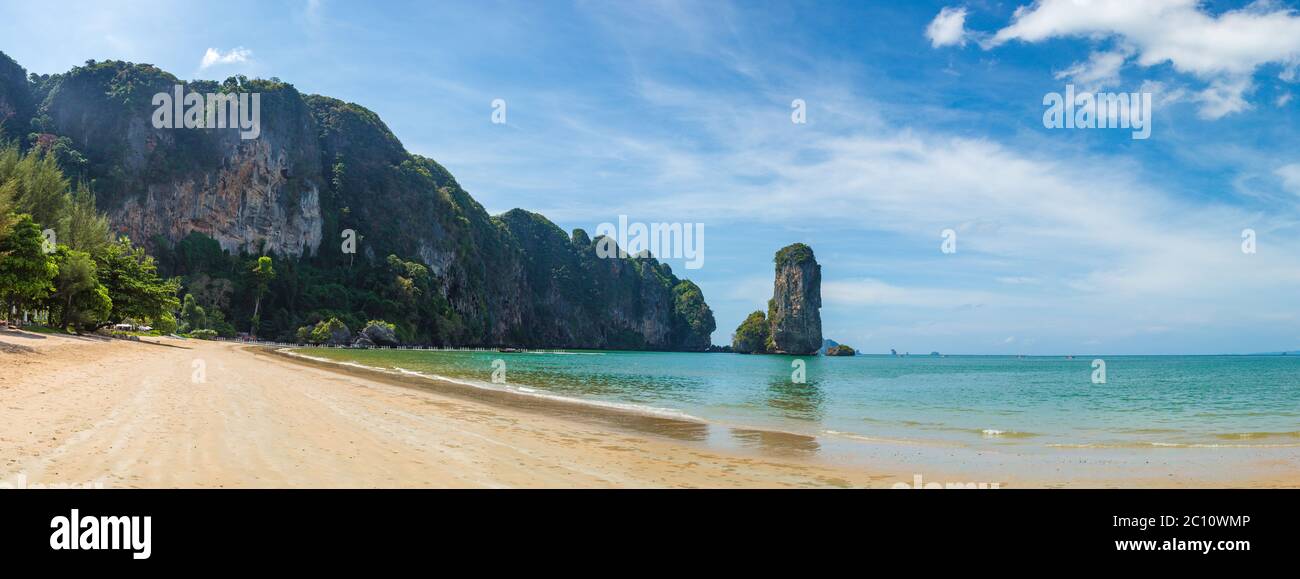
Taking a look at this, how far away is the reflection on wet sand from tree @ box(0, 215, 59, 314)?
41.4 metres

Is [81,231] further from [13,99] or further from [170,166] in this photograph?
[13,99]

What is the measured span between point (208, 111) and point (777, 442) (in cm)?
17148

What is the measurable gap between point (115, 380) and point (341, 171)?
178 metres

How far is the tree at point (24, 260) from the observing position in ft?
114

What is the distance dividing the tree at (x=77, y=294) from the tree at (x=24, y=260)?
503cm

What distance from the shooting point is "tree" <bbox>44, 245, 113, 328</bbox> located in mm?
42306

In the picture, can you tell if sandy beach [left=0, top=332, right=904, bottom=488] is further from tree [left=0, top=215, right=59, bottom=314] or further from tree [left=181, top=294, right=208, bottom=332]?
tree [left=181, top=294, right=208, bottom=332]

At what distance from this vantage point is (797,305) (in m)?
185

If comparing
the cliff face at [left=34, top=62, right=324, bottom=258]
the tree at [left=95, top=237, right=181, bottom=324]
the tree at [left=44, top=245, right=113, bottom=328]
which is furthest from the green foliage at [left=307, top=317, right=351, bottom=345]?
the tree at [left=44, top=245, right=113, bottom=328]
